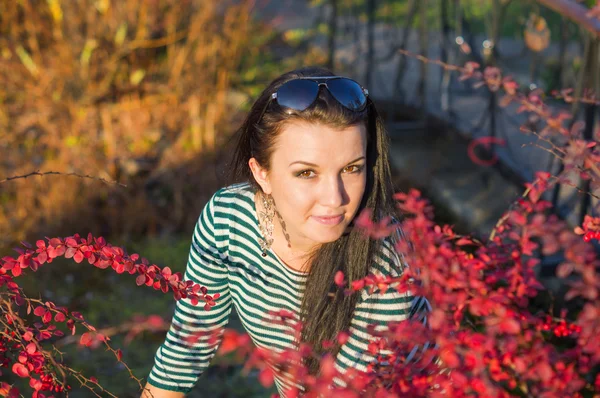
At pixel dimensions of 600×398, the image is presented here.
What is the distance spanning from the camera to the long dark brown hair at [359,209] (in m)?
1.83

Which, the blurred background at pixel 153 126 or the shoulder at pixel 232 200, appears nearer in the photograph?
the shoulder at pixel 232 200

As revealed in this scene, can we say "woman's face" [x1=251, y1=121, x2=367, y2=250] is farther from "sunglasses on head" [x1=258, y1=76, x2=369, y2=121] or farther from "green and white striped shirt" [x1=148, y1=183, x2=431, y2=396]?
"green and white striped shirt" [x1=148, y1=183, x2=431, y2=396]

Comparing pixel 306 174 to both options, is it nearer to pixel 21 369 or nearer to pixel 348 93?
pixel 348 93

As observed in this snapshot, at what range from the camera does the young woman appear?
181 cm

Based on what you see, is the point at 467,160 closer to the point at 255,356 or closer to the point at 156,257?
the point at 156,257

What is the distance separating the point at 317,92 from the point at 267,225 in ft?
1.37

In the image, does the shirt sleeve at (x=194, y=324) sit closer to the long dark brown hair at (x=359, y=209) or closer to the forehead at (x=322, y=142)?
the long dark brown hair at (x=359, y=209)

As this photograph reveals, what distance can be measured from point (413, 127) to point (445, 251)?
12.2 ft

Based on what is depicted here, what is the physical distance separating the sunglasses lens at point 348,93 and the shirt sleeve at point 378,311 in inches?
14.7

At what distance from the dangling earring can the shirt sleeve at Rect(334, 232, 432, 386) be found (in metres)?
0.31

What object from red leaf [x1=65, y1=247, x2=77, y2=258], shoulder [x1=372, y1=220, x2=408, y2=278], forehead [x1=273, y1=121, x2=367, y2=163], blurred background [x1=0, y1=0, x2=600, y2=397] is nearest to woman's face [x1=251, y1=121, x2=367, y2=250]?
forehead [x1=273, y1=121, x2=367, y2=163]

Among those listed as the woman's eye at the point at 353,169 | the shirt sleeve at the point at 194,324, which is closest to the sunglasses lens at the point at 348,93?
the woman's eye at the point at 353,169

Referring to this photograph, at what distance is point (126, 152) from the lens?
4.89 meters

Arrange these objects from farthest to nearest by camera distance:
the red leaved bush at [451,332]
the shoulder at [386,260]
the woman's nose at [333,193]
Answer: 1. the shoulder at [386,260]
2. the woman's nose at [333,193]
3. the red leaved bush at [451,332]
